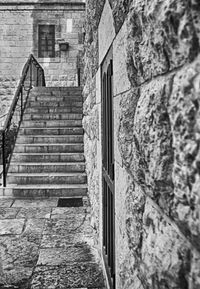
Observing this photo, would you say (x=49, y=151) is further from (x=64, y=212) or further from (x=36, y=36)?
(x=36, y=36)

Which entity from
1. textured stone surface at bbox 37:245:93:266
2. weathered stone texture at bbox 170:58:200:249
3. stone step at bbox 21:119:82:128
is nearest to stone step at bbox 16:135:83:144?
stone step at bbox 21:119:82:128

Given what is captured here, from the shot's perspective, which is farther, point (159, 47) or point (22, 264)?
point (22, 264)

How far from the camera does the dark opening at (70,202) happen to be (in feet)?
16.3

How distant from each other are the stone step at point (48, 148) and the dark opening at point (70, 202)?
5.64ft

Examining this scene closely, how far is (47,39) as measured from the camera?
14977mm

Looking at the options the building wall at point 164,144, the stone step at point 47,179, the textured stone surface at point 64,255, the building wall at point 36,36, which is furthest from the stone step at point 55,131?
the building wall at point 36,36

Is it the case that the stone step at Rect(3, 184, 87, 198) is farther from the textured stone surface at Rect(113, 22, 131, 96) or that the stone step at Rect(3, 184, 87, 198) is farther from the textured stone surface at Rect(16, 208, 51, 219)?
the textured stone surface at Rect(113, 22, 131, 96)

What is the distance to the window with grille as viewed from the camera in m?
14.9

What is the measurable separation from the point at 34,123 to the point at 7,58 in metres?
8.15

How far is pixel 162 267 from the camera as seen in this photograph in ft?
2.79

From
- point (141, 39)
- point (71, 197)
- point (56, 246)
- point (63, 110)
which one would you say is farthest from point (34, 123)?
point (141, 39)

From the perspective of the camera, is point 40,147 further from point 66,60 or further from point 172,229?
point 66,60

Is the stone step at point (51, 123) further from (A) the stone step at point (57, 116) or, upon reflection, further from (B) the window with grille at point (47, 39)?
(B) the window with grille at point (47, 39)

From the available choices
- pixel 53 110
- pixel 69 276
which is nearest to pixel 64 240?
pixel 69 276
